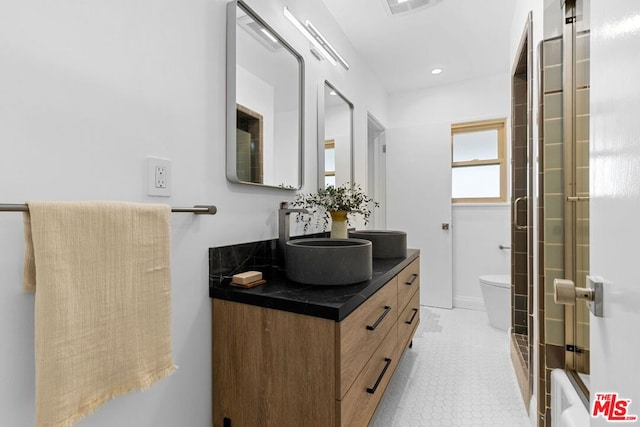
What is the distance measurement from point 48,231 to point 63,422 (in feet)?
1.41

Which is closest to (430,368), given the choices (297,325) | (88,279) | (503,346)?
(503,346)

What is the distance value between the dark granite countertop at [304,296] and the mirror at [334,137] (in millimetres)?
933

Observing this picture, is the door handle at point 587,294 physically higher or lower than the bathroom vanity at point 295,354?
higher

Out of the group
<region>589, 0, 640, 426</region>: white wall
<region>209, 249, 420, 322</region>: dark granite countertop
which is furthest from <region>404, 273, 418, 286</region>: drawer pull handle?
<region>589, 0, 640, 426</region>: white wall

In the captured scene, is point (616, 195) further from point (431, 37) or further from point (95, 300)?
point (431, 37)

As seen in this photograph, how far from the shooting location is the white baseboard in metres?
3.29

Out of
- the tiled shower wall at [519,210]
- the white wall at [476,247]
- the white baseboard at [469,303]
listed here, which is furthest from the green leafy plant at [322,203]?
the white baseboard at [469,303]

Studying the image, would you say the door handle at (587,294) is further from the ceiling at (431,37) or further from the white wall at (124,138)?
the ceiling at (431,37)

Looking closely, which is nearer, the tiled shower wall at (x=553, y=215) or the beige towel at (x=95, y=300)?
the beige towel at (x=95, y=300)

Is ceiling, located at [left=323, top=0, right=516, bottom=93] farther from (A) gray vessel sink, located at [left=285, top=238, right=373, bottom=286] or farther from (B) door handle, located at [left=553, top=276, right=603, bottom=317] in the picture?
(B) door handle, located at [left=553, top=276, right=603, bottom=317]

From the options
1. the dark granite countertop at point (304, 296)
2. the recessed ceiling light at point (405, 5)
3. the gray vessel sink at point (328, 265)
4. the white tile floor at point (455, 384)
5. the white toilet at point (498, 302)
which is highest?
the recessed ceiling light at point (405, 5)

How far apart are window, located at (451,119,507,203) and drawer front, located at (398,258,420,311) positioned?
1533mm

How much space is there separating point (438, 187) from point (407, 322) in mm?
1785

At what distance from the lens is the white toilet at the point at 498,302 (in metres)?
2.65
